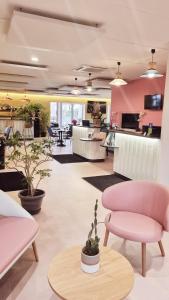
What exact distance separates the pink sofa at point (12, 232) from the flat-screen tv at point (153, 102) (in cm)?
514

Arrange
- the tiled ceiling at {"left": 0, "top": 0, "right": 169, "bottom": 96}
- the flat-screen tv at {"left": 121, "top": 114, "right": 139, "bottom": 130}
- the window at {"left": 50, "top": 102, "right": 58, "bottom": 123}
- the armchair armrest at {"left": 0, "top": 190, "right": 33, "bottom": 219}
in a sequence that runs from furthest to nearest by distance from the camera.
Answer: the window at {"left": 50, "top": 102, "right": 58, "bottom": 123} → the flat-screen tv at {"left": 121, "top": 114, "right": 139, "bottom": 130} → the tiled ceiling at {"left": 0, "top": 0, "right": 169, "bottom": 96} → the armchair armrest at {"left": 0, "top": 190, "right": 33, "bottom": 219}

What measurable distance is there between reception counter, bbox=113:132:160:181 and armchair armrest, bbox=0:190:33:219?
277cm

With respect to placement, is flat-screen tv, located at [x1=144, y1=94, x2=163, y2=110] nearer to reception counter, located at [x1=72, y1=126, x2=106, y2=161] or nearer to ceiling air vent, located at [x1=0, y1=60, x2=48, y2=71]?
reception counter, located at [x1=72, y1=126, x2=106, y2=161]

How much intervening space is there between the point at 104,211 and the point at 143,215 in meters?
1.19

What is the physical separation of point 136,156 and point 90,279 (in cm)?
352

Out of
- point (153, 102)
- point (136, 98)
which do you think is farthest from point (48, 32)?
point (136, 98)

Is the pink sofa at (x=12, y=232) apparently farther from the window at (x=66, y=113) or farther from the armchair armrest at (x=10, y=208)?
the window at (x=66, y=113)

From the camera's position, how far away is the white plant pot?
61.4 inches

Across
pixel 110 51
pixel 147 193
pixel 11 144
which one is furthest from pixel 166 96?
pixel 11 144

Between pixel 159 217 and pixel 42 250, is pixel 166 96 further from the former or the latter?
pixel 42 250

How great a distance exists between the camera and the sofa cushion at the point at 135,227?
6.82 ft

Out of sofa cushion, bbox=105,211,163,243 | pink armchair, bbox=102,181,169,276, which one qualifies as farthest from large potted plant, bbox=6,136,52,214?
sofa cushion, bbox=105,211,163,243

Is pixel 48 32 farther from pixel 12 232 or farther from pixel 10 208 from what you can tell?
pixel 12 232

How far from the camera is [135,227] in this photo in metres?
2.20
